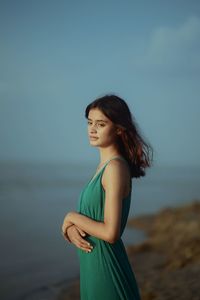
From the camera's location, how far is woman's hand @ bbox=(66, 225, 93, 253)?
1.69m

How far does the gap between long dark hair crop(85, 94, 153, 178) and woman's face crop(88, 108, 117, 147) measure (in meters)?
0.02

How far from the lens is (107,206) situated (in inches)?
62.6

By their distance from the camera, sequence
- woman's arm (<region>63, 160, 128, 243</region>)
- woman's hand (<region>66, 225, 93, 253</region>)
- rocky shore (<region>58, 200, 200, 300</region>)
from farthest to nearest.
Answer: rocky shore (<region>58, 200, 200, 300</region>) < woman's hand (<region>66, 225, 93, 253</region>) < woman's arm (<region>63, 160, 128, 243</region>)

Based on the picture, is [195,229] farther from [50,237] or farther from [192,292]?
[192,292]

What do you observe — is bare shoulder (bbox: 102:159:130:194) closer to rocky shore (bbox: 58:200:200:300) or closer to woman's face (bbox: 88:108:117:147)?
woman's face (bbox: 88:108:117:147)

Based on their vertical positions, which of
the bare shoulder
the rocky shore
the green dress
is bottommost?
the rocky shore

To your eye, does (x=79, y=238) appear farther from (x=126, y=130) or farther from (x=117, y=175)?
(x=126, y=130)

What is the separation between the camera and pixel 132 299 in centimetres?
175

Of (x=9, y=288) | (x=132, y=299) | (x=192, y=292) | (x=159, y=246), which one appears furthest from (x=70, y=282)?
(x=132, y=299)

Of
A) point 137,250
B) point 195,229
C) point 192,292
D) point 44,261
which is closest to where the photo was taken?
point 192,292

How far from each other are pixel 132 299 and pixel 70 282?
3.99 metres

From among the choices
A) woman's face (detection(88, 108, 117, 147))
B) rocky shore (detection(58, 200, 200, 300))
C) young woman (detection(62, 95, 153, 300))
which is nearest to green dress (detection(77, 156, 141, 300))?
young woman (detection(62, 95, 153, 300))

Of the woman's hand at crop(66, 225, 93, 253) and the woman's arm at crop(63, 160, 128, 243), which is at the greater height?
the woman's arm at crop(63, 160, 128, 243)

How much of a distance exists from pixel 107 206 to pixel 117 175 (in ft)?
0.40
